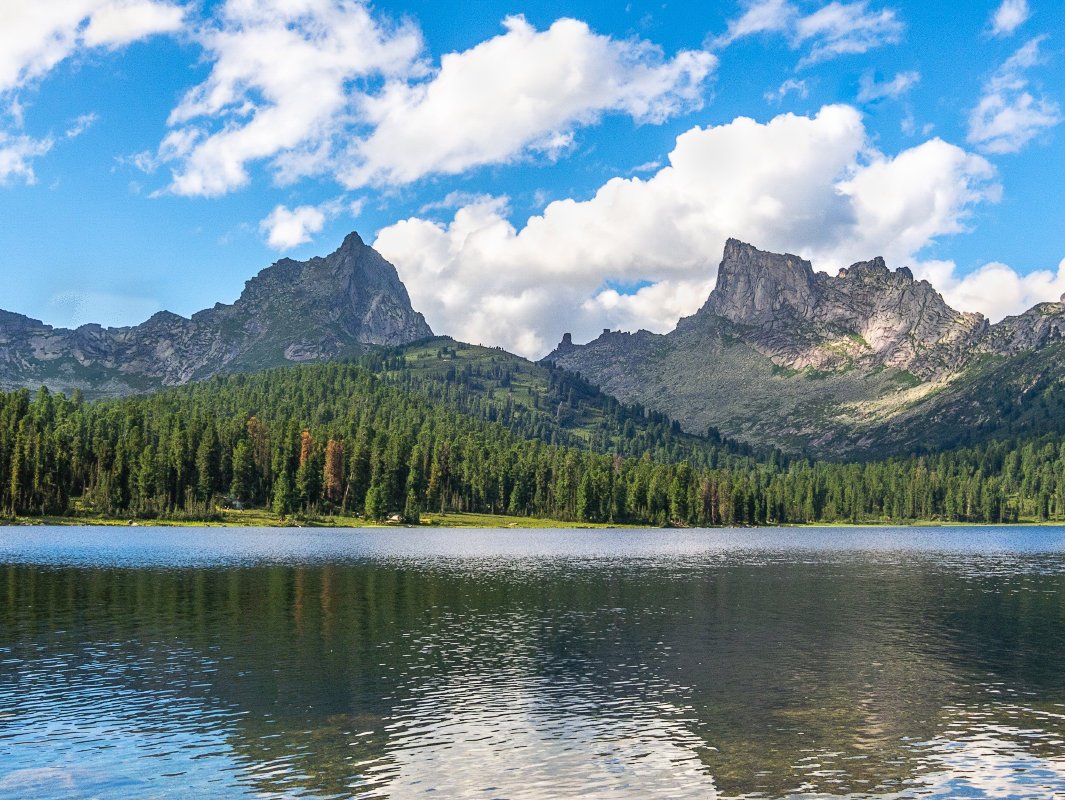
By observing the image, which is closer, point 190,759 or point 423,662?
point 190,759

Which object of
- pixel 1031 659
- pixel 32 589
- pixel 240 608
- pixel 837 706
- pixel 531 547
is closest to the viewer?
pixel 837 706

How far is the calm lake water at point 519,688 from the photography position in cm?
3234

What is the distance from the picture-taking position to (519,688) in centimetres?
4669

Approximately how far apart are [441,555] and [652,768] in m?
112

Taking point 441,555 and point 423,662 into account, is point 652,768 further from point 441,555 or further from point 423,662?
point 441,555

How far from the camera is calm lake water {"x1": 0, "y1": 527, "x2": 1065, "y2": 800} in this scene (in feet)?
106

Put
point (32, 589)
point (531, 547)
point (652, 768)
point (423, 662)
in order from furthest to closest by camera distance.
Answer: point (531, 547)
point (32, 589)
point (423, 662)
point (652, 768)

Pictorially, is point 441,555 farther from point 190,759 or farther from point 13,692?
point 190,759

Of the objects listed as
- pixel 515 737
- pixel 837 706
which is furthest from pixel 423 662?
pixel 837 706

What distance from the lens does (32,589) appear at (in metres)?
83.3

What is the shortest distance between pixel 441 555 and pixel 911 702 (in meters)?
104

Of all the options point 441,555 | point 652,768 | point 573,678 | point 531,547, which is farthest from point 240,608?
point 531,547

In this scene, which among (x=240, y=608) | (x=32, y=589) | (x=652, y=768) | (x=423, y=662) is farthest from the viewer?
(x=32, y=589)

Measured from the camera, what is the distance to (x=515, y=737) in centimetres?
3734
